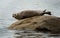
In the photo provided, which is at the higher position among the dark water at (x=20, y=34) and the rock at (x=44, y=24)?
the rock at (x=44, y=24)

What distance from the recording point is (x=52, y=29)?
13609 millimetres

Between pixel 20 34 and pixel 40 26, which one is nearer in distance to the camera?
pixel 20 34

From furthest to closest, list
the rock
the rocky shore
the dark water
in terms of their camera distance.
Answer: the rock → the rocky shore → the dark water

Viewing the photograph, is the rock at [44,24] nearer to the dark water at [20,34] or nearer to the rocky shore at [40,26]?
the rocky shore at [40,26]

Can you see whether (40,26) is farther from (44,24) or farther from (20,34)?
(20,34)

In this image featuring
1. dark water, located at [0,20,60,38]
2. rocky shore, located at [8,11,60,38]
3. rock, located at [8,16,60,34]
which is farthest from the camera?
rock, located at [8,16,60,34]

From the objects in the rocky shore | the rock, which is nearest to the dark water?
the rocky shore

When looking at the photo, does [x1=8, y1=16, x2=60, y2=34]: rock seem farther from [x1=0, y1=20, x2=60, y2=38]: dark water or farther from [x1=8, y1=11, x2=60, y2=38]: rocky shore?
[x1=0, y1=20, x2=60, y2=38]: dark water

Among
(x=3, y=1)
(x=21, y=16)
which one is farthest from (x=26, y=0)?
(x=21, y=16)

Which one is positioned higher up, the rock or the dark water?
the rock

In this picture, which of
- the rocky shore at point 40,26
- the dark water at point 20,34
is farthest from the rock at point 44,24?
the dark water at point 20,34

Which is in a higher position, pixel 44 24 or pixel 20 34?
pixel 44 24

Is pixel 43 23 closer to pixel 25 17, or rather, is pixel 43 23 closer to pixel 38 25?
pixel 38 25

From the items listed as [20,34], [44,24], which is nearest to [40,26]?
[44,24]
